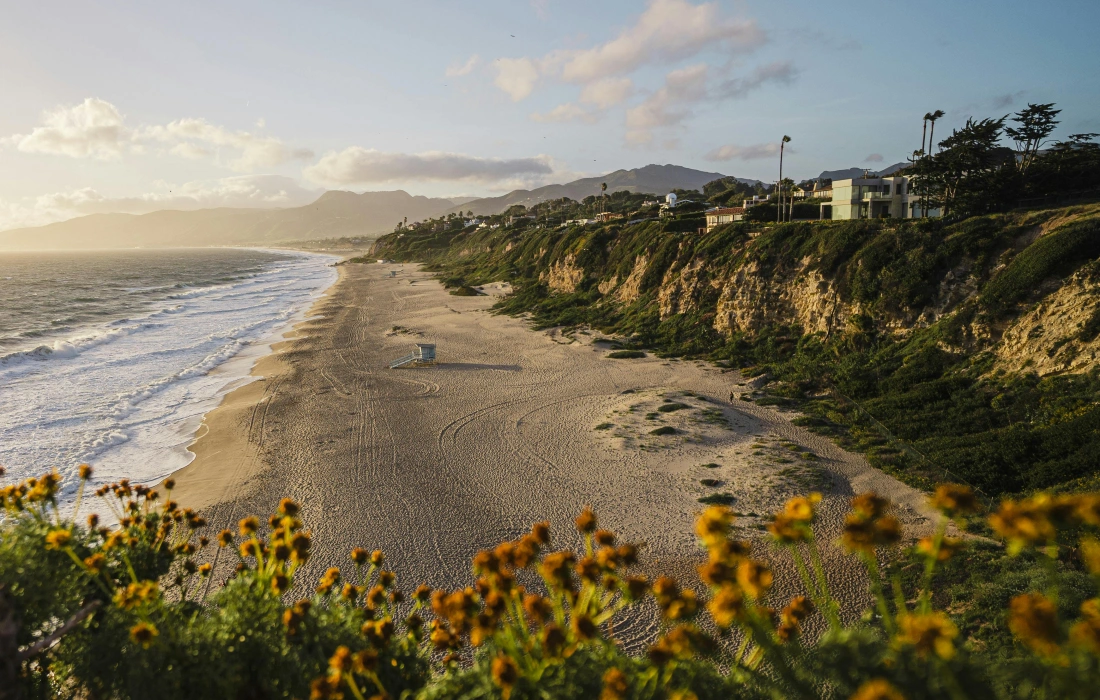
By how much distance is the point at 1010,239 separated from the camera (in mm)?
23203

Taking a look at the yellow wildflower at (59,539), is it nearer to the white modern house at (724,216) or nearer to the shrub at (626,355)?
the shrub at (626,355)

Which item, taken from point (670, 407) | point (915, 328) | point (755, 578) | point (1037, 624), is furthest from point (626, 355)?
point (1037, 624)

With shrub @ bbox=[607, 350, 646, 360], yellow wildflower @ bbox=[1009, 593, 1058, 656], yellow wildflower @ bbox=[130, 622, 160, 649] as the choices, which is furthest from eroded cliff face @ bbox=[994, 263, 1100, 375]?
yellow wildflower @ bbox=[130, 622, 160, 649]

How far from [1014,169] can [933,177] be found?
4352 millimetres

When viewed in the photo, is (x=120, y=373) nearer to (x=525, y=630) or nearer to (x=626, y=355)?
(x=626, y=355)

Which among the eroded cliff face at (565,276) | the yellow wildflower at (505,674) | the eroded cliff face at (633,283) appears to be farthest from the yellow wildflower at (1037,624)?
the eroded cliff face at (565,276)

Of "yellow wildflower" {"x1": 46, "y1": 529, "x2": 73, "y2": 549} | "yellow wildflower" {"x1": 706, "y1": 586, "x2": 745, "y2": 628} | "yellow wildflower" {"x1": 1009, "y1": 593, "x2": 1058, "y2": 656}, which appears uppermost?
"yellow wildflower" {"x1": 1009, "y1": 593, "x2": 1058, "y2": 656}

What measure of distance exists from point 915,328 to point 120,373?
38694 mm

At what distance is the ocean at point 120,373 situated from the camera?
18.2 meters

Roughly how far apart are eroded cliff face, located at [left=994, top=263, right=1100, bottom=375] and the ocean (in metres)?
28.6

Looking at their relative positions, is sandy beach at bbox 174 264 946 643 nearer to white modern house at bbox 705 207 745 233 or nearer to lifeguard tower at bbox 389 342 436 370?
lifeguard tower at bbox 389 342 436 370

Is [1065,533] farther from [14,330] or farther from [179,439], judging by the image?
[14,330]

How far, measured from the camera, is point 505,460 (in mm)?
17984

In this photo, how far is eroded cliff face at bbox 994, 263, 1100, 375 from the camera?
1781 cm
